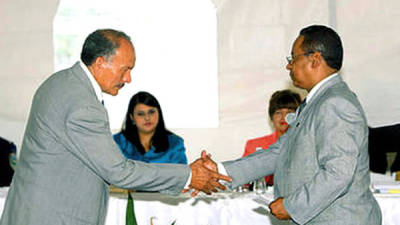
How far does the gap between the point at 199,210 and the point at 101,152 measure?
123 centimetres

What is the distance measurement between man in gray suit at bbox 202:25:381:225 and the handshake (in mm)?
459

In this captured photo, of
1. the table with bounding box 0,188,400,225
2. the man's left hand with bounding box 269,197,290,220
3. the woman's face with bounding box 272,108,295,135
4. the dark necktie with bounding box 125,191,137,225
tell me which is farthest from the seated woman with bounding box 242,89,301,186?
the man's left hand with bounding box 269,197,290,220

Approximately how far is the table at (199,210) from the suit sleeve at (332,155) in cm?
108

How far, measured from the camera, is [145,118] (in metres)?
4.69

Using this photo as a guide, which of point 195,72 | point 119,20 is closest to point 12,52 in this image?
point 119,20

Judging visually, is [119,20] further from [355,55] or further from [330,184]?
[330,184]

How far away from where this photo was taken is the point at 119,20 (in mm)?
5465

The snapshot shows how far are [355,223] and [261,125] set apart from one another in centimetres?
313

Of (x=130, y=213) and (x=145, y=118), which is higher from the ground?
(x=145, y=118)

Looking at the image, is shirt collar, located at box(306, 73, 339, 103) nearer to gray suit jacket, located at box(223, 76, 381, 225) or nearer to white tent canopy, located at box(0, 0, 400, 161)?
gray suit jacket, located at box(223, 76, 381, 225)

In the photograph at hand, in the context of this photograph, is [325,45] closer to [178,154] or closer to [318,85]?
[318,85]

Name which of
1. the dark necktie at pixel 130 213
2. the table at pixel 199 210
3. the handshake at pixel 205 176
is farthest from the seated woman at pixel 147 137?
the dark necktie at pixel 130 213

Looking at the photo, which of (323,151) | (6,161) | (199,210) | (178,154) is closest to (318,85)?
(323,151)

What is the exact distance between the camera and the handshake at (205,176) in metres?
2.85
